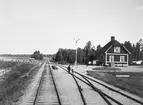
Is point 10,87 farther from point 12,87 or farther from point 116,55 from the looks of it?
point 116,55

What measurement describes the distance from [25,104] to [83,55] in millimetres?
75690

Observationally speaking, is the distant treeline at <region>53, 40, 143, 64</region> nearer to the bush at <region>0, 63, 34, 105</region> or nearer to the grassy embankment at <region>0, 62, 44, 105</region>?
the grassy embankment at <region>0, 62, 44, 105</region>

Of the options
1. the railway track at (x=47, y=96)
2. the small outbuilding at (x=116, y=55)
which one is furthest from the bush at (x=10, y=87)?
the small outbuilding at (x=116, y=55)

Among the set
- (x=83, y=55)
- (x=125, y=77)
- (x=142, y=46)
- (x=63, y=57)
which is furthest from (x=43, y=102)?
(x=142, y=46)

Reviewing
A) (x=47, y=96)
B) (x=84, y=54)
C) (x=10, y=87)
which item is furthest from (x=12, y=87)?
(x=84, y=54)

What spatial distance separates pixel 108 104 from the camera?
404 inches

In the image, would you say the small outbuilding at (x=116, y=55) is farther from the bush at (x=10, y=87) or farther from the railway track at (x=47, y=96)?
the railway track at (x=47, y=96)

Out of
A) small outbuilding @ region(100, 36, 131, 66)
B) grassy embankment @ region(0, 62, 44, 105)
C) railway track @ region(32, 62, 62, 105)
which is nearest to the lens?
railway track @ region(32, 62, 62, 105)

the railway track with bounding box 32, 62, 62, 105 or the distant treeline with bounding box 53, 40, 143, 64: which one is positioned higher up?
the distant treeline with bounding box 53, 40, 143, 64

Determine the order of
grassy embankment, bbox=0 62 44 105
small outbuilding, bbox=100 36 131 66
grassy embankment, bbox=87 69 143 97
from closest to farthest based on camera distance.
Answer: grassy embankment, bbox=0 62 44 105, grassy embankment, bbox=87 69 143 97, small outbuilding, bbox=100 36 131 66

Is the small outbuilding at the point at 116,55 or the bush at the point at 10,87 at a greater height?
the small outbuilding at the point at 116,55

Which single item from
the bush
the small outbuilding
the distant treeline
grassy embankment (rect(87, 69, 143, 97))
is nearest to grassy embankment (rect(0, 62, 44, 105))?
the bush

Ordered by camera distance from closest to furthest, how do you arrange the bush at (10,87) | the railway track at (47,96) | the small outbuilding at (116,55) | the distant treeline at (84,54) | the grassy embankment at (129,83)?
the railway track at (47,96) → the bush at (10,87) → the grassy embankment at (129,83) → the small outbuilding at (116,55) → the distant treeline at (84,54)

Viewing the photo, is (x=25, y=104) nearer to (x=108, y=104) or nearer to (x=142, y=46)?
(x=108, y=104)
